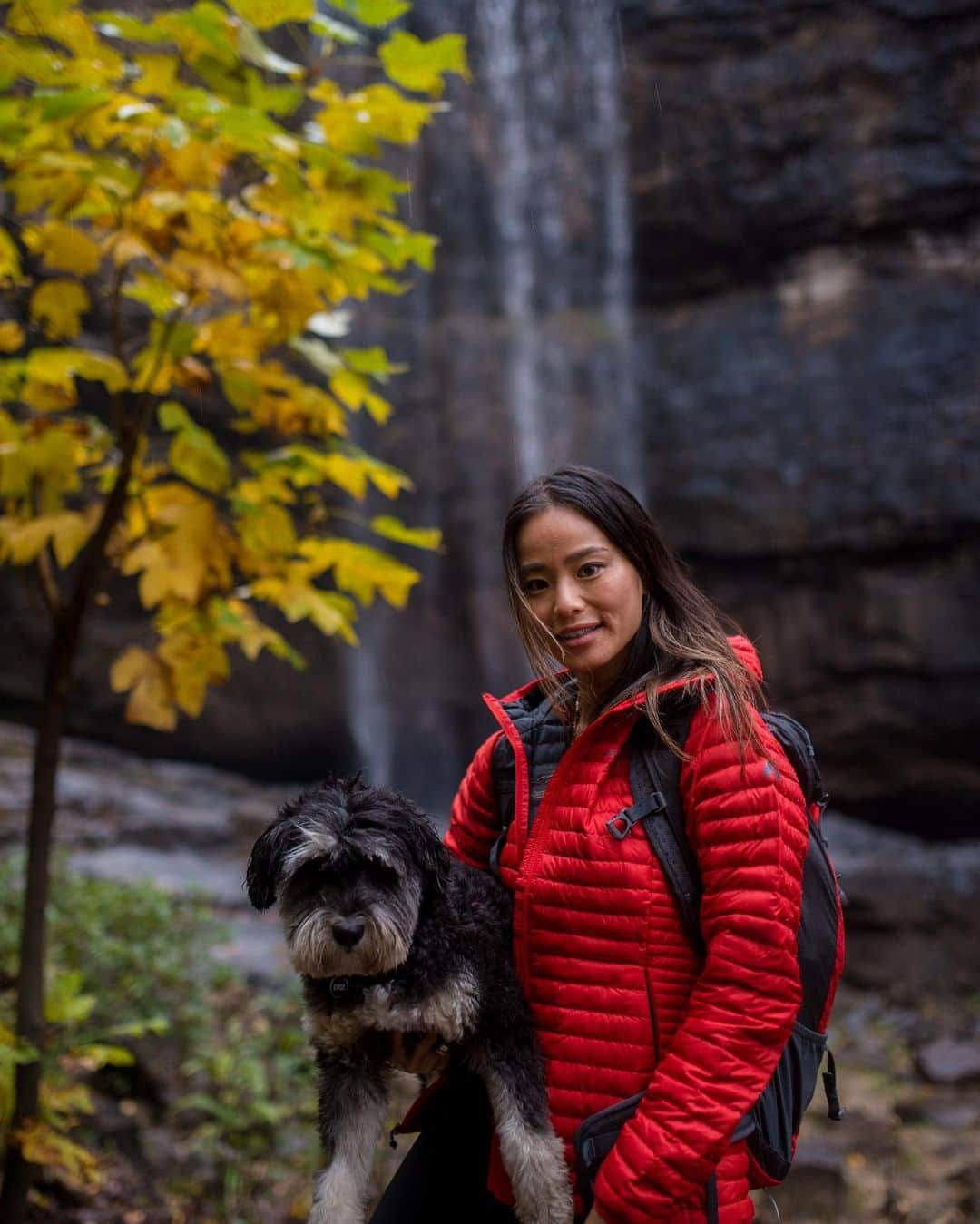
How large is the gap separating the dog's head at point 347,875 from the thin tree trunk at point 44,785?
1470 mm

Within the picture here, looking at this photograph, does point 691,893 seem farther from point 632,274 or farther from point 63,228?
point 632,274

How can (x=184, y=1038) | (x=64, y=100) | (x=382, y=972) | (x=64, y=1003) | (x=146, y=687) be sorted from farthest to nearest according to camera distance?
(x=184, y=1038) < (x=64, y=1003) < (x=146, y=687) < (x=64, y=100) < (x=382, y=972)

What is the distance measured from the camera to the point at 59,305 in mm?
2793

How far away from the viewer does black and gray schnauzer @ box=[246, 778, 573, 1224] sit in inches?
67.3

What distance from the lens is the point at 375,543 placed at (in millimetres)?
11141

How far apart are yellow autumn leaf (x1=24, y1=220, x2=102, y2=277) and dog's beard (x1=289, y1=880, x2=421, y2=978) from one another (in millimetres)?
2005

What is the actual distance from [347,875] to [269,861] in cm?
16

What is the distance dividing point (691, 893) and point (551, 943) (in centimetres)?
29

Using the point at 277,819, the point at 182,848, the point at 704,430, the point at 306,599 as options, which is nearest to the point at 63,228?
the point at 306,599

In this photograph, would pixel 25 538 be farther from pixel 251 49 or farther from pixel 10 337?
pixel 251 49

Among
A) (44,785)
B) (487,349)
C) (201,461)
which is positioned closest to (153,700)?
(44,785)

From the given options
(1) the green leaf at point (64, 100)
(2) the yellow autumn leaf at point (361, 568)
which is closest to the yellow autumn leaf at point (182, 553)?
(2) the yellow autumn leaf at point (361, 568)

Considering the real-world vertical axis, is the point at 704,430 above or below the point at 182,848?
above

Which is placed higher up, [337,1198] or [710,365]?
[710,365]
